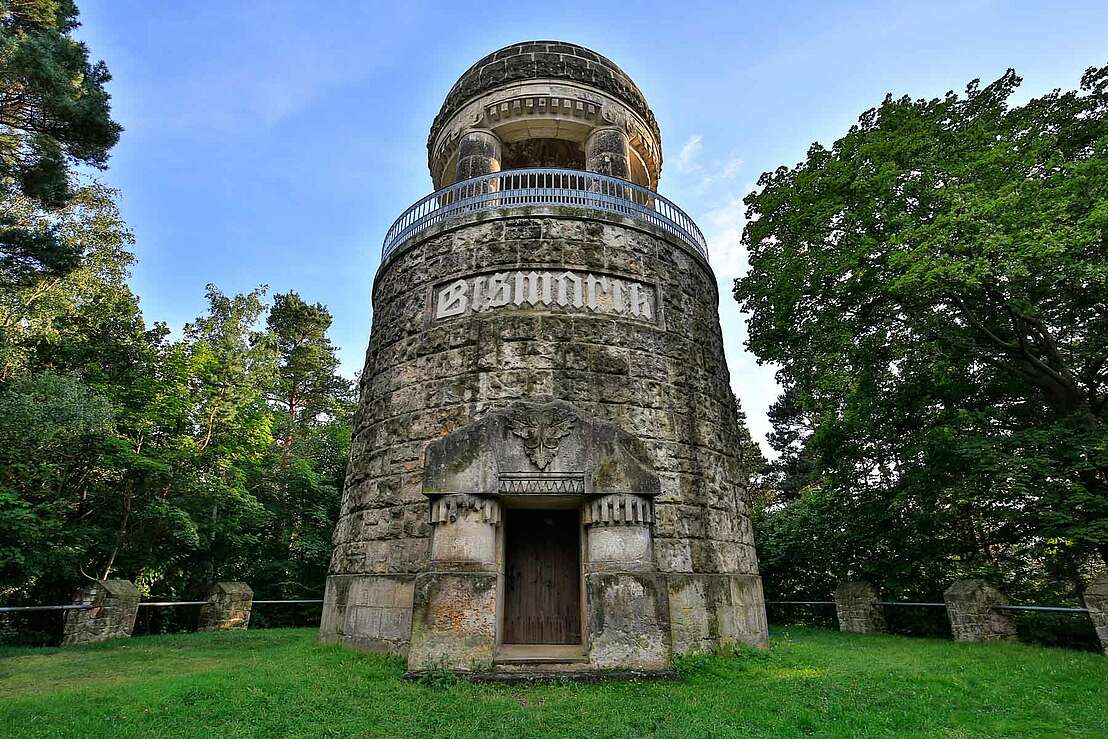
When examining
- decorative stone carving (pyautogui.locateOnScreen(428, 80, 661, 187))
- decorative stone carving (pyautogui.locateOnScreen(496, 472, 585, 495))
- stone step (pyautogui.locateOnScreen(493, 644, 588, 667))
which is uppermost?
decorative stone carving (pyautogui.locateOnScreen(428, 80, 661, 187))

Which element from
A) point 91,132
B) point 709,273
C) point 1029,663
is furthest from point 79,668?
point 1029,663

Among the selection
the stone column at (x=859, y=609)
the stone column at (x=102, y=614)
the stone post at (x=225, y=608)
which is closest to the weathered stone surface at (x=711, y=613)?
the stone column at (x=859, y=609)

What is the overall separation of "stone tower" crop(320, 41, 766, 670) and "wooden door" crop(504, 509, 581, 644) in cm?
3

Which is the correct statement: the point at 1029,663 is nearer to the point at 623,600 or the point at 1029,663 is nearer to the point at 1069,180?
the point at 623,600

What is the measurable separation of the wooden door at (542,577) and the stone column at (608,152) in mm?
7516

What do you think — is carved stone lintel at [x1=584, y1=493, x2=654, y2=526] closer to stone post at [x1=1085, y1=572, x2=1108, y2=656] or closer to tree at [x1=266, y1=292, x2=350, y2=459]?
stone post at [x1=1085, y1=572, x2=1108, y2=656]

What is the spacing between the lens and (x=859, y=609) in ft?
41.2

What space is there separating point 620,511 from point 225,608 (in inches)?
448

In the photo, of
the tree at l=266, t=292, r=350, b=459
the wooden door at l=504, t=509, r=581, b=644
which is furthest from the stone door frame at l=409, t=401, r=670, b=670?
the tree at l=266, t=292, r=350, b=459

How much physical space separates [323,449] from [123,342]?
7.31 metres

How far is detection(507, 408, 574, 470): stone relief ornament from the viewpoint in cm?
713

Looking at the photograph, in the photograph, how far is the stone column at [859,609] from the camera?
12.4 meters

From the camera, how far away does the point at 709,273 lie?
1153cm

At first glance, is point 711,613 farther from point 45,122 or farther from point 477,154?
point 45,122
